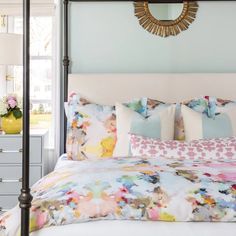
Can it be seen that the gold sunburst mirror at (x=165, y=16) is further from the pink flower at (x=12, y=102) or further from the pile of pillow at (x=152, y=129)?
the pink flower at (x=12, y=102)

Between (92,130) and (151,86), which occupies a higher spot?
(151,86)

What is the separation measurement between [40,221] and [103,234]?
0.24m

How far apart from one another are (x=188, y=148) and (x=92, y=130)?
29.2 inches

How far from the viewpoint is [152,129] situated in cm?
291

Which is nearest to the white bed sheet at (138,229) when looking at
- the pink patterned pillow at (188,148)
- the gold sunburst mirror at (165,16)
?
the pink patterned pillow at (188,148)

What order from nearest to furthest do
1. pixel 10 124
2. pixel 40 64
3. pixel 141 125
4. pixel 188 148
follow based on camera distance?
pixel 188 148, pixel 141 125, pixel 10 124, pixel 40 64

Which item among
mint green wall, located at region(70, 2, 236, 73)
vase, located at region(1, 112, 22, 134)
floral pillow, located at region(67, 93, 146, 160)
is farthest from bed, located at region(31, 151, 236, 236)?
mint green wall, located at region(70, 2, 236, 73)

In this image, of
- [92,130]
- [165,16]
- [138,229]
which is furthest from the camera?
[165,16]

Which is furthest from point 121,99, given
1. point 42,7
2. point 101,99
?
point 42,7

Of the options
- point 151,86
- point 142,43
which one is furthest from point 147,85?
point 142,43

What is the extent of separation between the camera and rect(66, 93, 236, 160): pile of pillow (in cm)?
270

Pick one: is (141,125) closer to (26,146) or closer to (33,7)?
(26,146)

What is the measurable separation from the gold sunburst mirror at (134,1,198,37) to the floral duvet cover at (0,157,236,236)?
190 centimetres

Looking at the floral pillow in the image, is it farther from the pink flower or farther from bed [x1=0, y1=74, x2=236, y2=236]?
the pink flower
